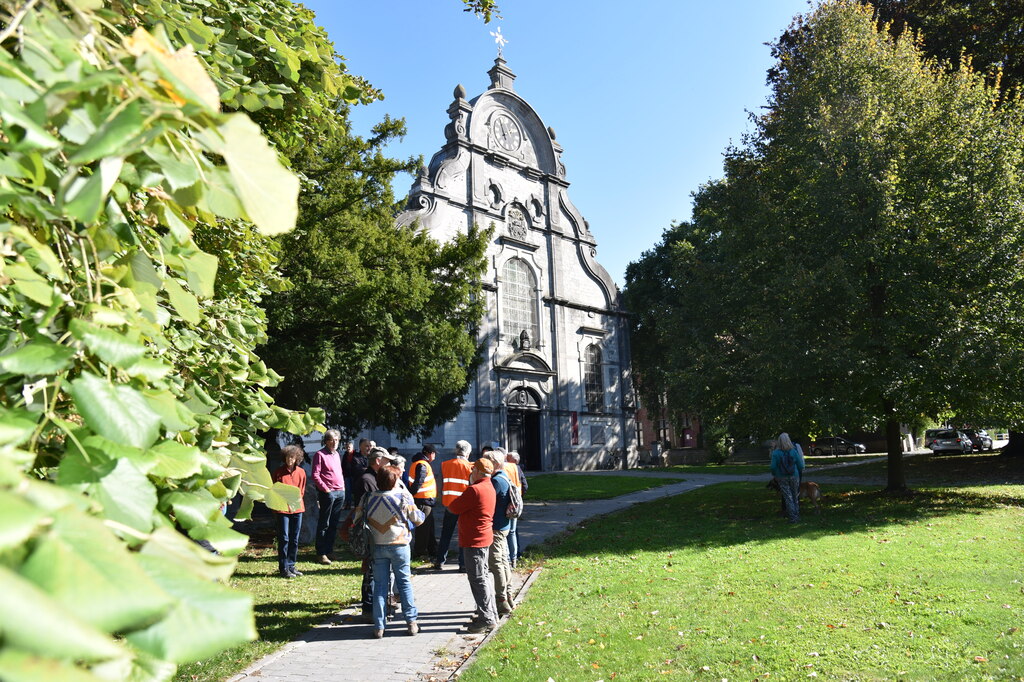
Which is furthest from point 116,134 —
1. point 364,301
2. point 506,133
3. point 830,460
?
point 830,460

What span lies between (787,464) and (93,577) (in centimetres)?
1443

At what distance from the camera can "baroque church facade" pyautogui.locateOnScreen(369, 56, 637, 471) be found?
2939 centimetres

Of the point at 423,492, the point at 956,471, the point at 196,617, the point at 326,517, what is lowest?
the point at 956,471

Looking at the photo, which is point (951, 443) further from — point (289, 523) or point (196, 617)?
point (196, 617)

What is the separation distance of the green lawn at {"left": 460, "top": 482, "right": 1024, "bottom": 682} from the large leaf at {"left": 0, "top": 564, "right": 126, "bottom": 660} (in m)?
5.62

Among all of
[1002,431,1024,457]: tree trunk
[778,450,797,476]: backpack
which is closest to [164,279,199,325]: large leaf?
[778,450,797,476]: backpack

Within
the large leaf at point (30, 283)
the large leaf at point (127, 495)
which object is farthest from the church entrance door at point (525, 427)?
the large leaf at point (127, 495)

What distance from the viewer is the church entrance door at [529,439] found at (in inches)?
1238

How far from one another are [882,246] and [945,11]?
449 inches

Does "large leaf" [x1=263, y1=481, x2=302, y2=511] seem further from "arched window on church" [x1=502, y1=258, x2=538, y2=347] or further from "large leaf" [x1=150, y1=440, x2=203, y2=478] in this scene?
"arched window on church" [x1=502, y1=258, x2=538, y2=347]

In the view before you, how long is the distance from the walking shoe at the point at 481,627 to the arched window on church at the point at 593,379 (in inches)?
1090

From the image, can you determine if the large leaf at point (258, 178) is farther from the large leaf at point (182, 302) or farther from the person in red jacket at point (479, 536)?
the person in red jacket at point (479, 536)

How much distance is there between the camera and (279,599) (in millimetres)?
8219

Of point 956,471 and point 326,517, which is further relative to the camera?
point 956,471
